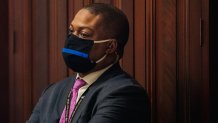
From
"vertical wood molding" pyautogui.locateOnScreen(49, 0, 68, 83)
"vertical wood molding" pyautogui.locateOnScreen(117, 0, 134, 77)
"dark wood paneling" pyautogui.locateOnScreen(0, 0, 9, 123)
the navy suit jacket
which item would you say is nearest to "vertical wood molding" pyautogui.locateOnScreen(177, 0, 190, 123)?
"vertical wood molding" pyautogui.locateOnScreen(117, 0, 134, 77)

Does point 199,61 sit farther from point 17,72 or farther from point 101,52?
point 17,72

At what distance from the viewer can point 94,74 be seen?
1.94 m

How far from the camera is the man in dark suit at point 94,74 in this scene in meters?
1.80

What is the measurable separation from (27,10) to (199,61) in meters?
0.95

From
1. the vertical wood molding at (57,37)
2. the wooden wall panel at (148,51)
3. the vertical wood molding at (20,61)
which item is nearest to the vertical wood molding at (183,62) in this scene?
the wooden wall panel at (148,51)

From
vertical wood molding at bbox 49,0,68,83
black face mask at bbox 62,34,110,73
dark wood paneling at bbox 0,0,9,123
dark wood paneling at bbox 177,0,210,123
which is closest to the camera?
black face mask at bbox 62,34,110,73

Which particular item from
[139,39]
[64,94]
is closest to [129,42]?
[139,39]

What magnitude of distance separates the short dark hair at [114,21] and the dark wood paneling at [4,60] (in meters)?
0.78

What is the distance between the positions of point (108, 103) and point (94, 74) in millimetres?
219

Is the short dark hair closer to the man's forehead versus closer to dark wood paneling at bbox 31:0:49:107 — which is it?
the man's forehead

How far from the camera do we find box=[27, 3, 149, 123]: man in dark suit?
1804mm

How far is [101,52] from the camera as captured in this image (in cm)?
192

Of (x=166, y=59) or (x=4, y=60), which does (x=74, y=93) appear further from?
(x=4, y=60)

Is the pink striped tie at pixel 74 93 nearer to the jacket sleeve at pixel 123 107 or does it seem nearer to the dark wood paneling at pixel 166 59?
the jacket sleeve at pixel 123 107
